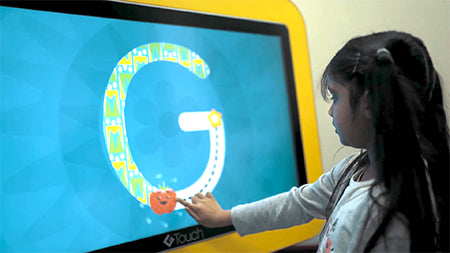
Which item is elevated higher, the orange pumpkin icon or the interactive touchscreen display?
the interactive touchscreen display

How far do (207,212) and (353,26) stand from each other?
69cm

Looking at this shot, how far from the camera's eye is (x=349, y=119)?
1.93ft

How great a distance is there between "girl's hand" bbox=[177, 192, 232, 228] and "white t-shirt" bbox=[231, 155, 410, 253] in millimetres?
17

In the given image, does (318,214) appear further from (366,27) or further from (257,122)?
(366,27)

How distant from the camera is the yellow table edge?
816mm

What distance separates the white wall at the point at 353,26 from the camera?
1.11 metres

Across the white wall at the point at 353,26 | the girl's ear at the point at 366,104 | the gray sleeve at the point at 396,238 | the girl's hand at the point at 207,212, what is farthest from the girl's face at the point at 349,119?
the white wall at the point at 353,26

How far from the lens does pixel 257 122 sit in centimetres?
87

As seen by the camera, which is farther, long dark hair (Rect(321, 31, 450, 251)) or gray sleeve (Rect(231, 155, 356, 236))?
gray sleeve (Rect(231, 155, 356, 236))

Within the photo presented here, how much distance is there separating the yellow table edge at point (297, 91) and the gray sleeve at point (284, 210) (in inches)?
3.0

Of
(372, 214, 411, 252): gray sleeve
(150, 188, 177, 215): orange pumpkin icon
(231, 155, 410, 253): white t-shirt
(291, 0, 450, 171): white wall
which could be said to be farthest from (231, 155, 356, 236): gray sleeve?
(291, 0, 450, 171): white wall

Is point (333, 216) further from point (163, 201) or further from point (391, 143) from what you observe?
point (163, 201)

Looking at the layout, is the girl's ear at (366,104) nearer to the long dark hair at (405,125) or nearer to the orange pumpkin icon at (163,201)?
the long dark hair at (405,125)

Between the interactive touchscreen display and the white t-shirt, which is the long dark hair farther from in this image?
the interactive touchscreen display
